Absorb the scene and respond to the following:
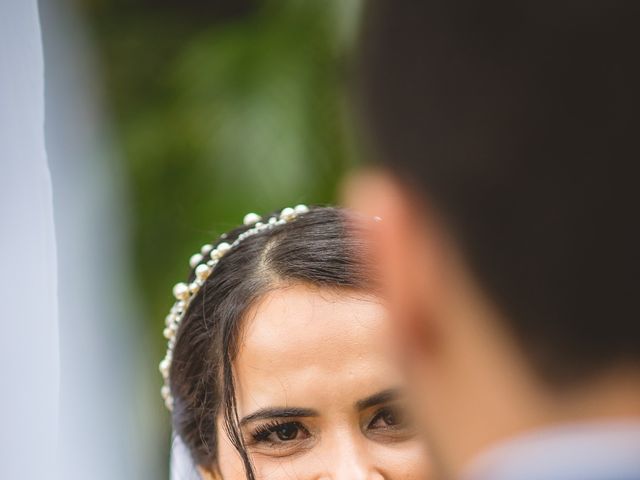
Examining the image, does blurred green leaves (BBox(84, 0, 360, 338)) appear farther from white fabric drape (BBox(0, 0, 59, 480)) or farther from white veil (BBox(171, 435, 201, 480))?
→ white fabric drape (BBox(0, 0, 59, 480))

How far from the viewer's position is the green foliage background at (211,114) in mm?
5316

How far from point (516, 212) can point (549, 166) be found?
5 centimetres

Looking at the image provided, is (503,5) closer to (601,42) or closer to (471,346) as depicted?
(601,42)

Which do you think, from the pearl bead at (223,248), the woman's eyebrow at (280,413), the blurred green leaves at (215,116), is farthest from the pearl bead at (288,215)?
the blurred green leaves at (215,116)

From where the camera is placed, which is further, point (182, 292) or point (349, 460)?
point (182, 292)

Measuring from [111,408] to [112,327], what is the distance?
0.38 metres

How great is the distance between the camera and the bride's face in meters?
2.38

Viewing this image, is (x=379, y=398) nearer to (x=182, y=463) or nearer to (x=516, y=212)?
(x=182, y=463)

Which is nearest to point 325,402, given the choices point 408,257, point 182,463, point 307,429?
point 307,429

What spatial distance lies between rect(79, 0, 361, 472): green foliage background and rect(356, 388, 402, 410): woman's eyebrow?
2669 mm

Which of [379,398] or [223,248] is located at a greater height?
[223,248]

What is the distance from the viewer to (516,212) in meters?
0.89

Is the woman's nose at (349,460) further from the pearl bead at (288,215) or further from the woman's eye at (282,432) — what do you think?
the pearl bead at (288,215)

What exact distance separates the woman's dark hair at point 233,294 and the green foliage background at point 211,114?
2145mm
